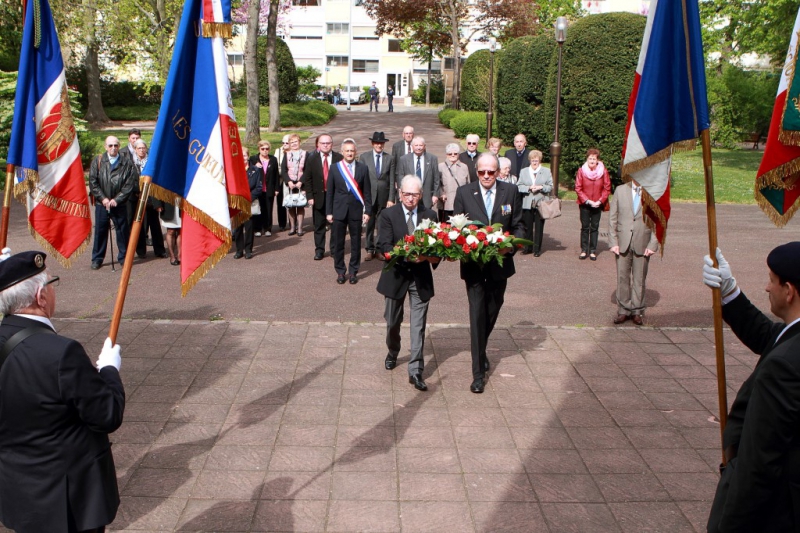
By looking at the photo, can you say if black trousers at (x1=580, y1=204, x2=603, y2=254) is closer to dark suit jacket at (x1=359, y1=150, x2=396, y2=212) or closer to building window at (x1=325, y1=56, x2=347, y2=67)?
dark suit jacket at (x1=359, y1=150, x2=396, y2=212)

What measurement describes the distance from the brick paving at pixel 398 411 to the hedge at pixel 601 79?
8740 millimetres

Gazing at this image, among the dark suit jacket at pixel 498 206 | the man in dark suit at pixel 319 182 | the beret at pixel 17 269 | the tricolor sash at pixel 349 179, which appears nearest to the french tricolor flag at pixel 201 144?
the beret at pixel 17 269

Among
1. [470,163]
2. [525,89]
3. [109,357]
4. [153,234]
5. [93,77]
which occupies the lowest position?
[153,234]

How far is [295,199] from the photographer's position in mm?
14391

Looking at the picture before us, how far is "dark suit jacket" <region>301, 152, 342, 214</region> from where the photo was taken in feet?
43.3

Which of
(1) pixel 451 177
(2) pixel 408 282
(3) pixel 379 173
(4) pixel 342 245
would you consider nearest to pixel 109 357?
(2) pixel 408 282

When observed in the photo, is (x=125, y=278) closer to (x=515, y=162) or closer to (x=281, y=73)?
(x=515, y=162)

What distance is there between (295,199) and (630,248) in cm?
682

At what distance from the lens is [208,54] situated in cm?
500

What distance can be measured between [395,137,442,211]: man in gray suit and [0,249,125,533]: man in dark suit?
30.6 feet

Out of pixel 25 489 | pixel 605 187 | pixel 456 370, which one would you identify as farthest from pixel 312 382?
pixel 605 187

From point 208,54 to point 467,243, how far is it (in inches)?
118

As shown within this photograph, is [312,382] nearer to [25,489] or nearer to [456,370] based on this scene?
[456,370]

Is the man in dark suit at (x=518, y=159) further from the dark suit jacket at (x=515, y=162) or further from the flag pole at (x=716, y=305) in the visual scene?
the flag pole at (x=716, y=305)
